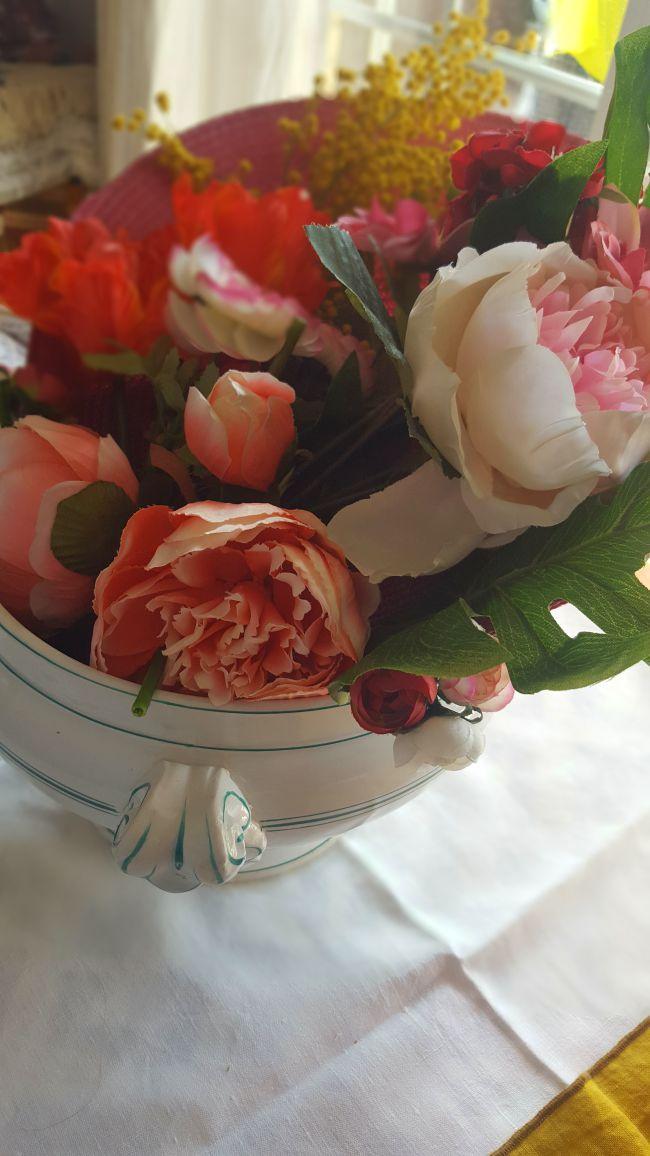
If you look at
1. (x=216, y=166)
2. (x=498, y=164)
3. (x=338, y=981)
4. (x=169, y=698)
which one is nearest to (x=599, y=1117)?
(x=338, y=981)

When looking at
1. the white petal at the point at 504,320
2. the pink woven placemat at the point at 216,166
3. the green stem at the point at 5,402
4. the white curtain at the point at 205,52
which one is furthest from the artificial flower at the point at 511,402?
the white curtain at the point at 205,52

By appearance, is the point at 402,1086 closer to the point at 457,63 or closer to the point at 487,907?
the point at 487,907

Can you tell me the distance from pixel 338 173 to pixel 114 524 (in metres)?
0.44

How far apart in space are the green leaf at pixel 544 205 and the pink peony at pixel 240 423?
3.2 inches

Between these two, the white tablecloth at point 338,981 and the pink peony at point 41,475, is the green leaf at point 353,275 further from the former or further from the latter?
the white tablecloth at point 338,981

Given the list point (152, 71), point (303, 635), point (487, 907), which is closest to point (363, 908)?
point (487, 907)

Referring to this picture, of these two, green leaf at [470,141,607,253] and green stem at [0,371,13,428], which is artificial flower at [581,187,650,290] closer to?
green leaf at [470,141,607,253]

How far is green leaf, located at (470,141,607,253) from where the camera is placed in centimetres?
27

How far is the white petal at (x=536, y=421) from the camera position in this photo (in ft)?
0.70

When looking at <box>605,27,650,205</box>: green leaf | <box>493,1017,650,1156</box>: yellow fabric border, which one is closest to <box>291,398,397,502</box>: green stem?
<box>605,27,650,205</box>: green leaf

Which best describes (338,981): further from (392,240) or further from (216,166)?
(216,166)

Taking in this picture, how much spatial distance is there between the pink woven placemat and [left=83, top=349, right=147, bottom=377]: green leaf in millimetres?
325

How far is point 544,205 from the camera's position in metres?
0.27

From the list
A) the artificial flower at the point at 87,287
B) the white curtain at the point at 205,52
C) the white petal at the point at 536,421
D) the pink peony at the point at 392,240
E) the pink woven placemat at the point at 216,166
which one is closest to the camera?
the white petal at the point at 536,421
